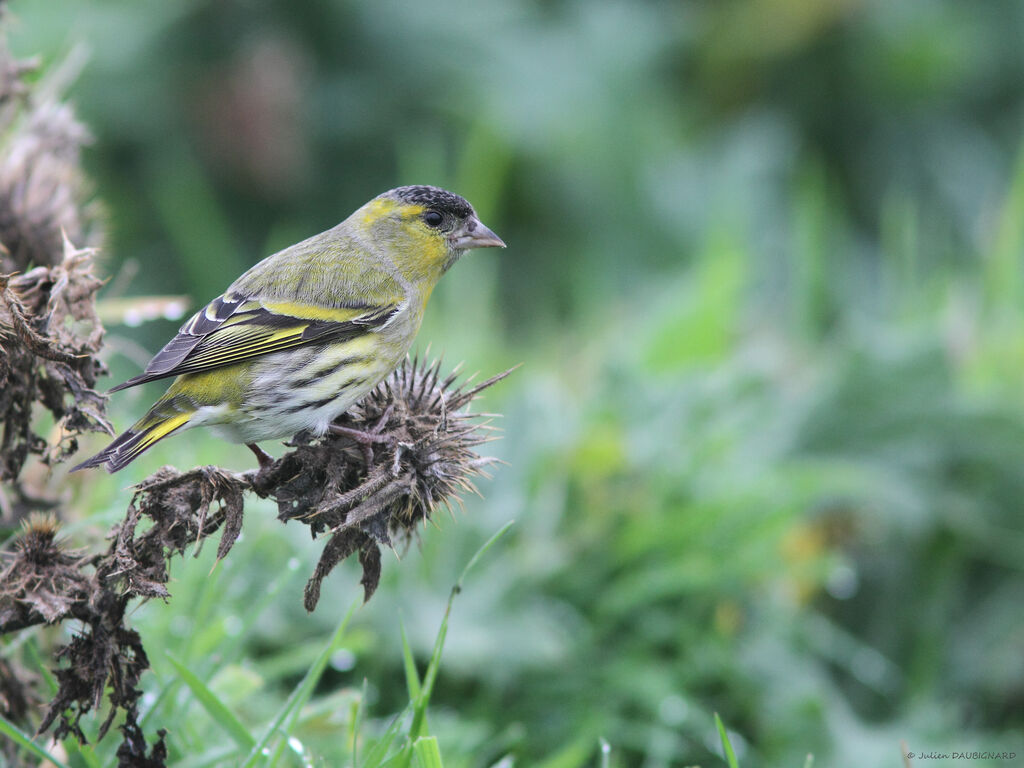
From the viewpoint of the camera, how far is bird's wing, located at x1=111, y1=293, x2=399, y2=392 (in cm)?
281

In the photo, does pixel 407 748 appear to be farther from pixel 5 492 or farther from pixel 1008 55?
pixel 1008 55

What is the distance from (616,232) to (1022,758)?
405 cm

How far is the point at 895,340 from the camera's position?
4.89 m

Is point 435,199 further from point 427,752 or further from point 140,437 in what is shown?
point 427,752

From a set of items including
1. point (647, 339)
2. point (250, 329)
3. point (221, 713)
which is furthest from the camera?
point (647, 339)

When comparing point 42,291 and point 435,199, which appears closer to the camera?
point 42,291

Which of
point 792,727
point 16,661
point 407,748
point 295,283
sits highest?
point 295,283

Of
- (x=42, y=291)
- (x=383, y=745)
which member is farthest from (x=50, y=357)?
(x=383, y=745)

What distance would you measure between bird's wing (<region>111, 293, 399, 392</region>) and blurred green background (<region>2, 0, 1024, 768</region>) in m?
0.38

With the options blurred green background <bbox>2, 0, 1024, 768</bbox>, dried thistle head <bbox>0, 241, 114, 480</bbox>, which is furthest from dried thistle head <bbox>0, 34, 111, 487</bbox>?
blurred green background <bbox>2, 0, 1024, 768</bbox>

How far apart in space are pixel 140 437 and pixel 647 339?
127 inches

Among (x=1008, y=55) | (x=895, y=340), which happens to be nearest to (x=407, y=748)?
(x=895, y=340)

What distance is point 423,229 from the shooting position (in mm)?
3529

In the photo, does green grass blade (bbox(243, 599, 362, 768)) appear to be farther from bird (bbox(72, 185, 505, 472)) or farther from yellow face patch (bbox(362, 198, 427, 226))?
yellow face patch (bbox(362, 198, 427, 226))
